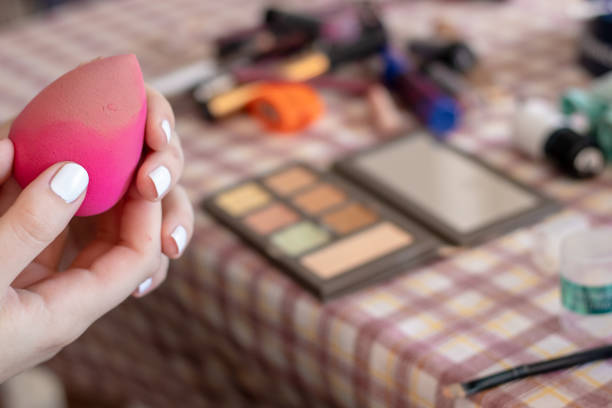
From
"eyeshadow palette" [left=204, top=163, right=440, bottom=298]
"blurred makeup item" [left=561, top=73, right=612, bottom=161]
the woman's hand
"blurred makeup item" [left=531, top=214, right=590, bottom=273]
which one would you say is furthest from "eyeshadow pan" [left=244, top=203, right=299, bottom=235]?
"blurred makeup item" [left=561, top=73, right=612, bottom=161]

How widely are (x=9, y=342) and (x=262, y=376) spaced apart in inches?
14.3

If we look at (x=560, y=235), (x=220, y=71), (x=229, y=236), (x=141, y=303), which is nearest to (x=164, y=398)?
(x=141, y=303)

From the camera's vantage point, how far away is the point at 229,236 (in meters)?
0.82

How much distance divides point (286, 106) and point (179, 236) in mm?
381

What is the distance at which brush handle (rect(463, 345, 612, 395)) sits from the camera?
1.99 ft

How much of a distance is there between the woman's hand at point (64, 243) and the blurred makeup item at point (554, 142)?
42 cm

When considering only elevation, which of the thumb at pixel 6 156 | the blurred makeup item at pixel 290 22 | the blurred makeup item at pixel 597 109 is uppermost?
the thumb at pixel 6 156

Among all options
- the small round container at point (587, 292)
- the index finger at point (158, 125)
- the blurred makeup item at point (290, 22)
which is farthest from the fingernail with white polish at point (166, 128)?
the blurred makeup item at point (290, 22)

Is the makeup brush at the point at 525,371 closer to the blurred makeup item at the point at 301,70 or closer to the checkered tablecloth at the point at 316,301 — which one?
the checkered tablecloth at the point at 316,301

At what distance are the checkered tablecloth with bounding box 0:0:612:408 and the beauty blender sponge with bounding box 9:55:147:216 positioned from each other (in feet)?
0.73

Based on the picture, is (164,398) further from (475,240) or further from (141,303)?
(475,240)

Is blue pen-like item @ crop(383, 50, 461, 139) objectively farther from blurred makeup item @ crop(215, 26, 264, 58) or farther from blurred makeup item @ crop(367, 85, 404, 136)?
blurred makeup item @ crop(215, 26, 264, 58)

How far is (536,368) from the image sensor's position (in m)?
0.61

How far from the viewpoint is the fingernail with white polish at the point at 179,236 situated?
646 mm
